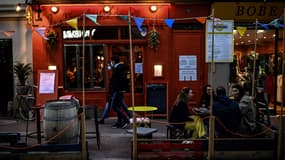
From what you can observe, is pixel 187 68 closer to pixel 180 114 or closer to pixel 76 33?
pixel 76 33

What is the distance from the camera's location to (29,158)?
6.42m

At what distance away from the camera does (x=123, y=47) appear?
36.0 ft

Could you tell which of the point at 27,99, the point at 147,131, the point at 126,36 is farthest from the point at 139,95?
the point at 147,131

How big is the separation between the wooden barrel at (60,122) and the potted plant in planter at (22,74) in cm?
432

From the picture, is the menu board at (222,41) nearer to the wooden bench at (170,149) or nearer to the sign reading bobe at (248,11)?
the sign reading bobe at (248,11)

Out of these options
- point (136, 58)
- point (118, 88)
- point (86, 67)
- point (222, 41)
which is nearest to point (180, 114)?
point (118, 88)

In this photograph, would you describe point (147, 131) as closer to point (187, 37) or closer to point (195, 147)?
point (195, 147)

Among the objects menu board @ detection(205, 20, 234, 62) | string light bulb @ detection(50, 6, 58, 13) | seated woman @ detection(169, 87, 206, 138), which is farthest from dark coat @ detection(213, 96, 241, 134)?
string light bulb @ detection(50, 6, 58, 13)

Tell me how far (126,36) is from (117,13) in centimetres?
76

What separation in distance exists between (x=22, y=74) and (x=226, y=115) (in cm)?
680

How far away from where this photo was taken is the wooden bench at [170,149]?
6.46 meters

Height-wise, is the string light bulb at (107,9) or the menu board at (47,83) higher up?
the string light bulb at (107,9)

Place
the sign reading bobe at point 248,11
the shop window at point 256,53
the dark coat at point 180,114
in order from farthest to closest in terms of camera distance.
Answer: the shop window at point 256,53, the sign reading bobe at point 248,11, the dark coat at point 180,114

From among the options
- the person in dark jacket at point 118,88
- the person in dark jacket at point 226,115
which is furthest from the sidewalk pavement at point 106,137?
the person in dark jacket at point 226,115
